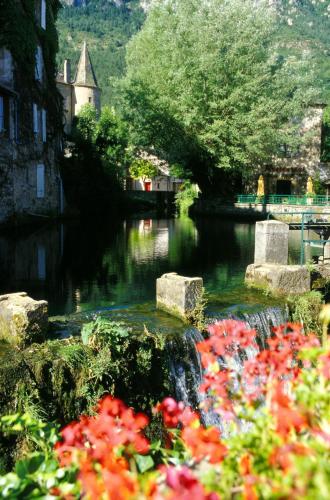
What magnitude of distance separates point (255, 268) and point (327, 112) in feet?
160

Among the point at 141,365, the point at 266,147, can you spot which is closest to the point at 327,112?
the point at 266,147

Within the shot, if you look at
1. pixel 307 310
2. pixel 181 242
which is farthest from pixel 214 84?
pixel 307 310

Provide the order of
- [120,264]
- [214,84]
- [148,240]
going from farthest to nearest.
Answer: [214,84], [148,240], [120,264]

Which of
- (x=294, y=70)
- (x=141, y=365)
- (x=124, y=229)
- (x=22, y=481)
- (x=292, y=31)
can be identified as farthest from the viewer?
(x=292, y=31)

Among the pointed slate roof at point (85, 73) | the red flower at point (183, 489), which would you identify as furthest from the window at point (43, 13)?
the pointed slate roof at point (85, 73)

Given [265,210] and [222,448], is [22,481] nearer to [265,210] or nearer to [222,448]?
[222,448]

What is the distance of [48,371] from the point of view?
232 inches

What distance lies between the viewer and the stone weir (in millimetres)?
9906

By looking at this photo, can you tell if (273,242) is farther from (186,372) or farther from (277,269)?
(186,372)

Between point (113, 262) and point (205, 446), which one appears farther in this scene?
point (113, 262)

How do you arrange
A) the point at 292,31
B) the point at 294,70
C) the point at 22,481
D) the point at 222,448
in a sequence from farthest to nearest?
the point at 292,31 < the point at 294,70 < the point at 22,481 < the point at 222,448

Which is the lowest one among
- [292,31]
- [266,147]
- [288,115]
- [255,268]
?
[255,268]

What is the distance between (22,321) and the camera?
6.54 meters

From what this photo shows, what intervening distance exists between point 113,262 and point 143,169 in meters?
30.4
